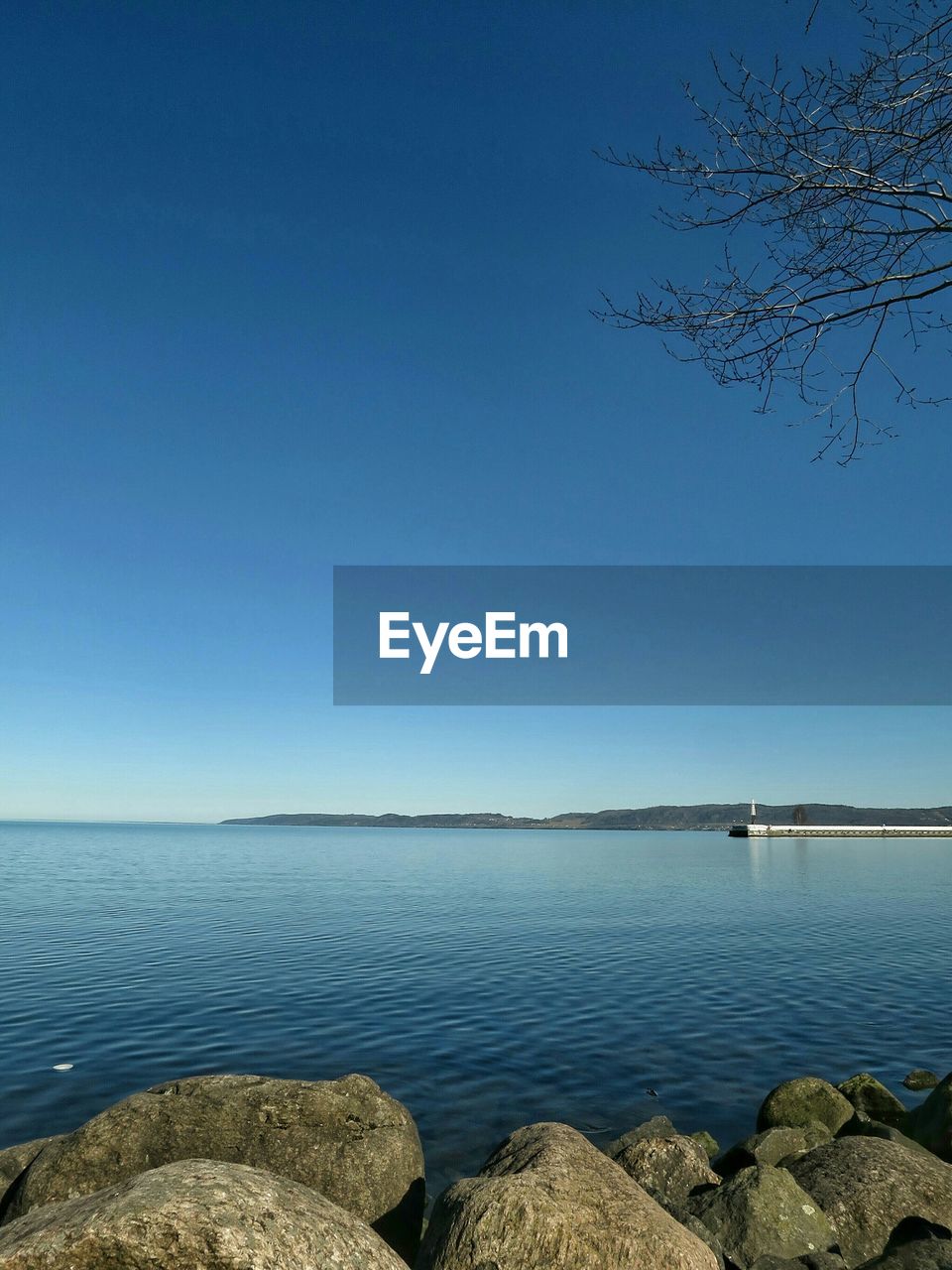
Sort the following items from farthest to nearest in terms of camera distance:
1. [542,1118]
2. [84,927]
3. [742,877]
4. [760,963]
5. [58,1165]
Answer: [742,877] → [84,927] → [760,963] → [542,1118] → [58,1165]

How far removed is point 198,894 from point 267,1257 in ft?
204

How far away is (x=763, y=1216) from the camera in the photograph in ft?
31.0

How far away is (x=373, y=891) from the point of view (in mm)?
63594

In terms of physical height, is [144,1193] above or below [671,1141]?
above

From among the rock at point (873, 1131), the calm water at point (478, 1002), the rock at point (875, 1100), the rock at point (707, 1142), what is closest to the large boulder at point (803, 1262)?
the rock at point (873, 1131)

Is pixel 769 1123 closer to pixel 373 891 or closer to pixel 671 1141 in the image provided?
pixel 671 1141

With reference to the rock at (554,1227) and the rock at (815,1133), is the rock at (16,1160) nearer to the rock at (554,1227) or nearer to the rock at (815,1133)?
the rock at (554,1227)

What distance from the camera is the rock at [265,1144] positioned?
31.4 feet

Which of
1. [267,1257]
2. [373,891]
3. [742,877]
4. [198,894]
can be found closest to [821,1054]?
[267,1257]

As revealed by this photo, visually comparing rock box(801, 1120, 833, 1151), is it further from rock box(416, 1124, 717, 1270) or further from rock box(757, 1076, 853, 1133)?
rock box(416, 1124, 717, 1270)

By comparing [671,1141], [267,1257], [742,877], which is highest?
[267,1257]

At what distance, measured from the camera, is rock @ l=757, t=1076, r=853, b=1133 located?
13.6m

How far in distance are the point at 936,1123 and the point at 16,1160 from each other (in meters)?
13.8

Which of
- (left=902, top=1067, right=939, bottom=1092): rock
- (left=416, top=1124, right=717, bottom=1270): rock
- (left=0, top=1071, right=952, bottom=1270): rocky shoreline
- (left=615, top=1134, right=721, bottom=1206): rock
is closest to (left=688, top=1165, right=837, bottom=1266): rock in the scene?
(left=0, top=1071, right=952, bottom=1270): rocky shoreline
